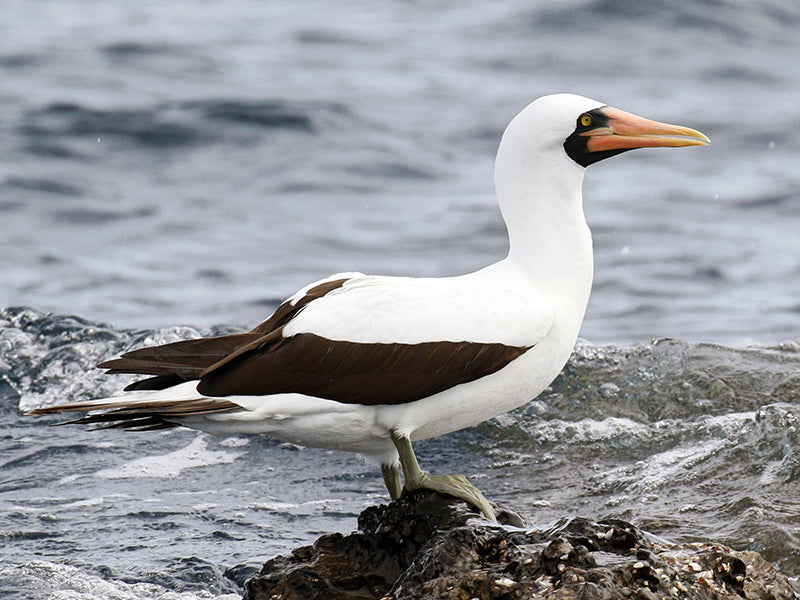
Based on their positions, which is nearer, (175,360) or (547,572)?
(547,572)

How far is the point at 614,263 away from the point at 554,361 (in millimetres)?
6861

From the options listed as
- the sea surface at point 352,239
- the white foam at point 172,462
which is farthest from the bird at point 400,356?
the white foam at point 172,462

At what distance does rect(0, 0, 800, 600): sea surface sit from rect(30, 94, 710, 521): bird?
0.87 m

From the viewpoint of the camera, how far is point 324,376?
492 centimetres

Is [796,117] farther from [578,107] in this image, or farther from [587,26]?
[578,107]

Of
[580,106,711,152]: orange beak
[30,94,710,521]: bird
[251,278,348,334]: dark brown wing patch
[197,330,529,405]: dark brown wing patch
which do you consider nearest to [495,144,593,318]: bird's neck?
[30,94,710,521]: bird

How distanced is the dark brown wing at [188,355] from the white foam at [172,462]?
1732 millimetres

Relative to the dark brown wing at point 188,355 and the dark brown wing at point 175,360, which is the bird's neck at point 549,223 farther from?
the dark brown wing at point 175,360

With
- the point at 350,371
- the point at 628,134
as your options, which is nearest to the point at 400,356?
the point at 350,371

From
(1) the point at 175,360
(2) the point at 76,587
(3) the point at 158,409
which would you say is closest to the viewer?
(3) the point at 158,409

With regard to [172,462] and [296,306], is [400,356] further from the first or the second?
[172,462]

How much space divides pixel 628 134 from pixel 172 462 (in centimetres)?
315

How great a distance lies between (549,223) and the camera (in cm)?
541

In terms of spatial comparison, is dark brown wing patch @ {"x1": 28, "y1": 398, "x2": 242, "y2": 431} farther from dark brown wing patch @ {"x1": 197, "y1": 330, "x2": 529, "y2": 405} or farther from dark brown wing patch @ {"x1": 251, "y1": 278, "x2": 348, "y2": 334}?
dark brown wing patch @ {"x1": 251, "y1": 278, "x2": 348, "y2": 334}
